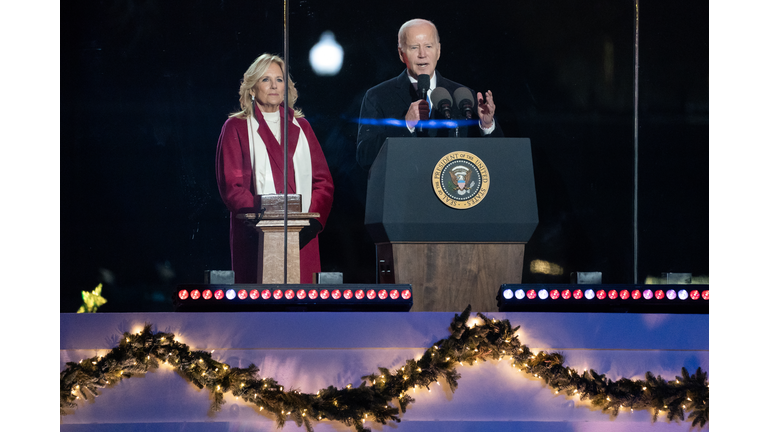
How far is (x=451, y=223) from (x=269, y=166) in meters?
1.75

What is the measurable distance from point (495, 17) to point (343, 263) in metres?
2.02

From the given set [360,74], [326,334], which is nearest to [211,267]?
[360,74]

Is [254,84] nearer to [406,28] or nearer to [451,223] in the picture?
[406,28]

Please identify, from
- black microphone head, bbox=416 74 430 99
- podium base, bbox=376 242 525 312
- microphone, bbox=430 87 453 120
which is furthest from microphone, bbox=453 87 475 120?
podium base, bbox=376 242 525 312

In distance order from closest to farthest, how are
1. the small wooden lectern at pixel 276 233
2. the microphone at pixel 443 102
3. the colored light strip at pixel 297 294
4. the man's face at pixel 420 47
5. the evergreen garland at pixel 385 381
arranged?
the evergreen garland at pixel 385 381
the colored light strip at pixel 297 294
the microphone at pixel 443 102
the small wooden lectern at pixel 276 233
the man's face at pixel 420 47

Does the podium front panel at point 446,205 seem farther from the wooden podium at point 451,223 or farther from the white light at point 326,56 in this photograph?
the white light at point 326,56

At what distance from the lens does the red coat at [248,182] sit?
3.94 metres

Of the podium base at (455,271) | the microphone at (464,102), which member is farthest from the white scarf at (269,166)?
the podium base at (455,271)

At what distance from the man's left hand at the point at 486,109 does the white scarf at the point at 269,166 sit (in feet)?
3.94

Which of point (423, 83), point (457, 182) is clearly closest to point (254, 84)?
point (423, 83)

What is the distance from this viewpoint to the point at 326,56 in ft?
13.2

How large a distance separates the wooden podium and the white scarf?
1.39 m

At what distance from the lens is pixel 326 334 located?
7.47ft

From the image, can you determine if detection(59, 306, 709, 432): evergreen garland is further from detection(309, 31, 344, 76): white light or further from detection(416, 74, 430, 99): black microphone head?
detection(309, 31, 344, 76): white light
